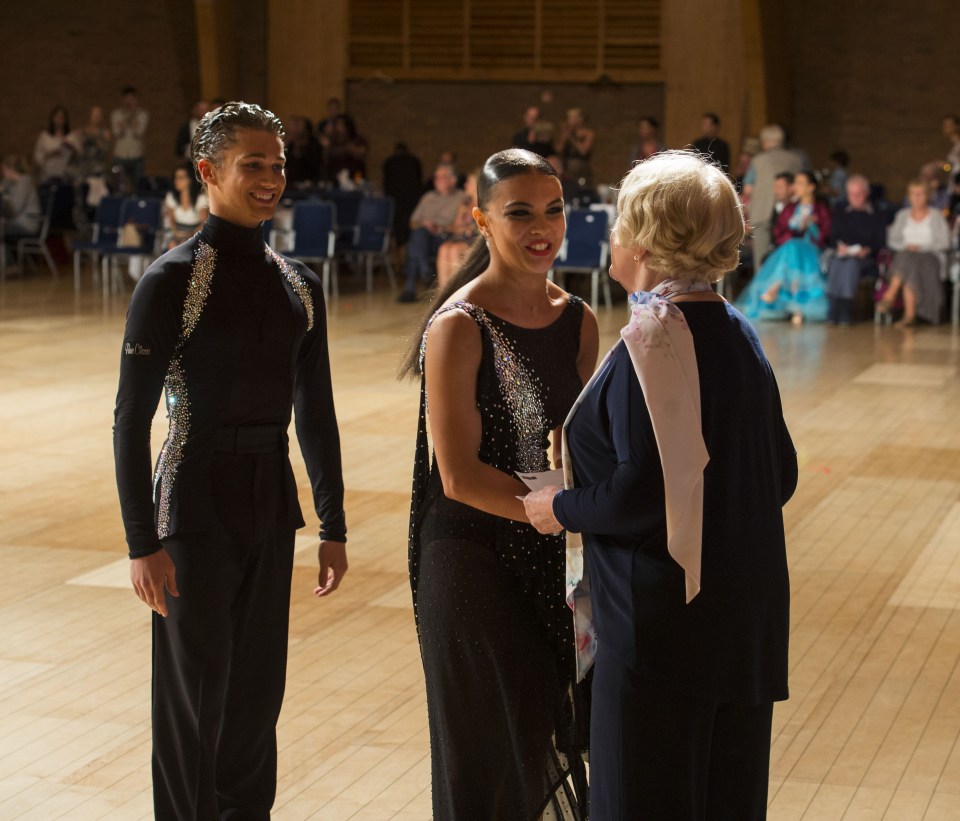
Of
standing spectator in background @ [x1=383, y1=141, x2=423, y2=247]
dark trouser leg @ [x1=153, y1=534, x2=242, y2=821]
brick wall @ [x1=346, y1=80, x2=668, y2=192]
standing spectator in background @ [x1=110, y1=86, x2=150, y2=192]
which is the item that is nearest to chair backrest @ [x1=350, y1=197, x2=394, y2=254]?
standing spectator in background @ [x1=383, y1=141, x2=423, y2=247]

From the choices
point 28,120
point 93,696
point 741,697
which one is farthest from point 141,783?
point 28,120

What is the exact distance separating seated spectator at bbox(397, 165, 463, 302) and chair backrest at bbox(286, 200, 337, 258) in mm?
870

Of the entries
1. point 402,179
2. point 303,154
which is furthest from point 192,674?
point 303,154

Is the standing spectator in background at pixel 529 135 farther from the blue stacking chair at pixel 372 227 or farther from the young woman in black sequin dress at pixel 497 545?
the young woman in black sequin dress at pixel 497 545

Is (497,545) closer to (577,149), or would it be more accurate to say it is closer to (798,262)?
(798,262)

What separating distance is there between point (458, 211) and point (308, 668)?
1005 cm

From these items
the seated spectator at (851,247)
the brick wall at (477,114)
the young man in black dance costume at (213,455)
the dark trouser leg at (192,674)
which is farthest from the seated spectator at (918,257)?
the dark trouser leg at (192,674)

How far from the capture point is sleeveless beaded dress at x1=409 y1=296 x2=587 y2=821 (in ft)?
8.00

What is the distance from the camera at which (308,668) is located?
427 centimetres

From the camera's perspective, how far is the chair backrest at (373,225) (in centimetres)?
1439

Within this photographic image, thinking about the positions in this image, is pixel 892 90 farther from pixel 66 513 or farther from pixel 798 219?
pixel 66 513

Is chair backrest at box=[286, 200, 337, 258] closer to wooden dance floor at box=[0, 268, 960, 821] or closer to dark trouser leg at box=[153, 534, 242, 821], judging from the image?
wooden dance floor at box=[0, 268, 960, 821]

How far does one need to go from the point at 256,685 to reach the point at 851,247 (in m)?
10.8

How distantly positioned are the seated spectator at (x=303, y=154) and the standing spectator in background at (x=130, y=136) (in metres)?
2.44
